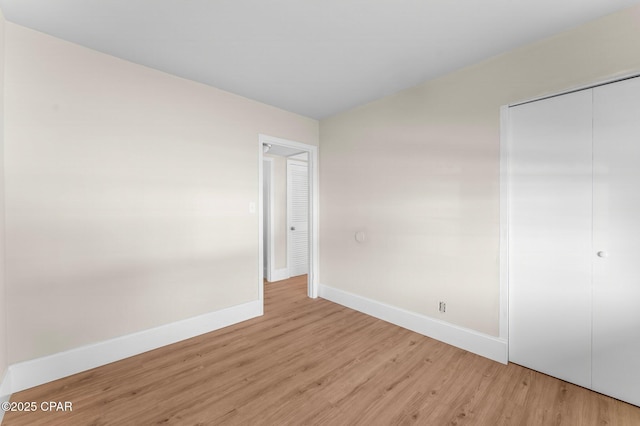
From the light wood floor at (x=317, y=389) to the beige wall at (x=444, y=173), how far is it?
1.74ft

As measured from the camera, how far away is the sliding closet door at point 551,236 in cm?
188

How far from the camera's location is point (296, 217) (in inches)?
198

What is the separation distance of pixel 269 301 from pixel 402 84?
3168 mm

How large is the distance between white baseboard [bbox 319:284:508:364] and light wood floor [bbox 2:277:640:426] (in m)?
0.10

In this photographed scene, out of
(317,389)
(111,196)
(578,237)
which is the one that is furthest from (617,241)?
(111,196)

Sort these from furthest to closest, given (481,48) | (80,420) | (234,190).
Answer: (234,190) → (481,48) → (80,420)

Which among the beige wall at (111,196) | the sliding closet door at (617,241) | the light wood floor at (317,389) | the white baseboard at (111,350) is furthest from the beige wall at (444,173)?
the white baseboard at (111,350)

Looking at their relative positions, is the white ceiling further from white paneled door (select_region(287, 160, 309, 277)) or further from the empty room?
white paneled door (select_region(287, 160, 309, 277))

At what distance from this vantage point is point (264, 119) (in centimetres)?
323

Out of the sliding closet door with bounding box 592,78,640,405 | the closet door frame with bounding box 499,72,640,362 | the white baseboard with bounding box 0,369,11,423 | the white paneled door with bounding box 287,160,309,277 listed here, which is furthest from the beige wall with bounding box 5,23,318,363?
the sliding closet door with bounding box 592,78,640,405

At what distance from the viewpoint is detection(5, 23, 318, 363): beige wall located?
188cm

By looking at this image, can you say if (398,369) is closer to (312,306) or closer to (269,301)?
(312,306)

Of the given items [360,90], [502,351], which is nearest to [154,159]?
[360,90]

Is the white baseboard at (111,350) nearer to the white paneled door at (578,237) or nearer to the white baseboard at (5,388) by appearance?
the white baseboard at (5,388)
